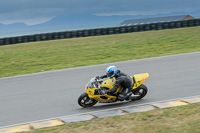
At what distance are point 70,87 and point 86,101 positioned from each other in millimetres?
2423

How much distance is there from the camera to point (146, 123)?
6.07 metres

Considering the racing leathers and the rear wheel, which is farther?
the rear wheel

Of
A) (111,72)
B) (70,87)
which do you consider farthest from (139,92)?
(70,87)

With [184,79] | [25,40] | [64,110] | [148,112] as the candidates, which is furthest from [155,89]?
[25,40]

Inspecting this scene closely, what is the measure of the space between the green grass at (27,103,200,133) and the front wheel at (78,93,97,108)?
132cm

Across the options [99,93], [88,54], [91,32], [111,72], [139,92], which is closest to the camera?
[111,72]

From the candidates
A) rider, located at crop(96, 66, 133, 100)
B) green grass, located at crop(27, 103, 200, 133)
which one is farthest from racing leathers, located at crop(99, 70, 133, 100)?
green grass, located at crop(27, 103, 200, 133)

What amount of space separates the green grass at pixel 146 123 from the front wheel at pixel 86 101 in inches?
51.8

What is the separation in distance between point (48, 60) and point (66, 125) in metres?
11.7

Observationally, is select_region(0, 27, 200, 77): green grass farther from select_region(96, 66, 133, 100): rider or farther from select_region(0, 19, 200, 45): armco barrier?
select_region(96, 66, 133, 100): rider

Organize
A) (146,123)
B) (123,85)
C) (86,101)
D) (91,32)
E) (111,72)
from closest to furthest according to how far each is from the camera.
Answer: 1. (146,123)
2. (111,72)
3. (123,85)
4. (86,101)
5. (91,32)

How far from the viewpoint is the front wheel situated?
7.91 metres

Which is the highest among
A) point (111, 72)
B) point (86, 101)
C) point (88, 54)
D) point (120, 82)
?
point (88, 54)

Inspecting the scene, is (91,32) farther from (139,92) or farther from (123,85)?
(123,85)
